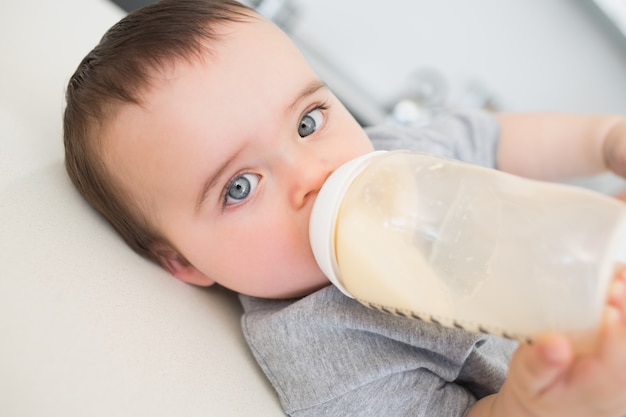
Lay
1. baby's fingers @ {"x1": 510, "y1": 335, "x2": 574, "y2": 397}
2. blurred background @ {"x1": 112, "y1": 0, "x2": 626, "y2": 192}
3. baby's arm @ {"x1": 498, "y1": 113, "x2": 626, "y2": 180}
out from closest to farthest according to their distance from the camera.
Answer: baby's fingers @ {"x1": 510, "y1": 335, "x2": 574, "y2": 397} < baby's arm @ {"x1": 498, "y1": 113, "x2": 626, "y2": 180} < blurred background @ {"x1": 112, "y1": 0, "x2": 626, "y2": 192}

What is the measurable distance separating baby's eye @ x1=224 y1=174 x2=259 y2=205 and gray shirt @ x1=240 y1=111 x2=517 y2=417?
158 mm

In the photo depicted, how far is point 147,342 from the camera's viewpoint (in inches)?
25.6

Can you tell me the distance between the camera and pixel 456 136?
1.09m

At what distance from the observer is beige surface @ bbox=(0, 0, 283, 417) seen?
56cm

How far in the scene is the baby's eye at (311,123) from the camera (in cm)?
75

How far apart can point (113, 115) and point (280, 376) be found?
1.30 ft

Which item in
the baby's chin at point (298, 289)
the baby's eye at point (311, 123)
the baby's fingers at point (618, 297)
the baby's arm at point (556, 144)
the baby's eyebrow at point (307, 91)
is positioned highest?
the baby's eyebrow at point (307, 91)

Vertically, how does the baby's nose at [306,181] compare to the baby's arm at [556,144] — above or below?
above

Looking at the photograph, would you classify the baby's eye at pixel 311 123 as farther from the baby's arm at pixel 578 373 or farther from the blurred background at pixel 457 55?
the blurred background at pixel 457 55

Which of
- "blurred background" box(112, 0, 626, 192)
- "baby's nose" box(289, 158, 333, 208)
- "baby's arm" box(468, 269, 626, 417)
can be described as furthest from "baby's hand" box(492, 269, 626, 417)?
"blurred background" box(112, 0, 626, 192)

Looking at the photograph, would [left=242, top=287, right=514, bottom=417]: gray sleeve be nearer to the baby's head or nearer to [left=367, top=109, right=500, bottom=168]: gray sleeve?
the baby's head

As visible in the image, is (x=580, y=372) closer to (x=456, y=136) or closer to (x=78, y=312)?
(x=78, y=312)

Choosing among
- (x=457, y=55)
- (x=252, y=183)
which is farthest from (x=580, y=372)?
(x=457, y=55)

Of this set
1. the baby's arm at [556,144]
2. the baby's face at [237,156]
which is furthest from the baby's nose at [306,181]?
the baby's arm at [556,144]
